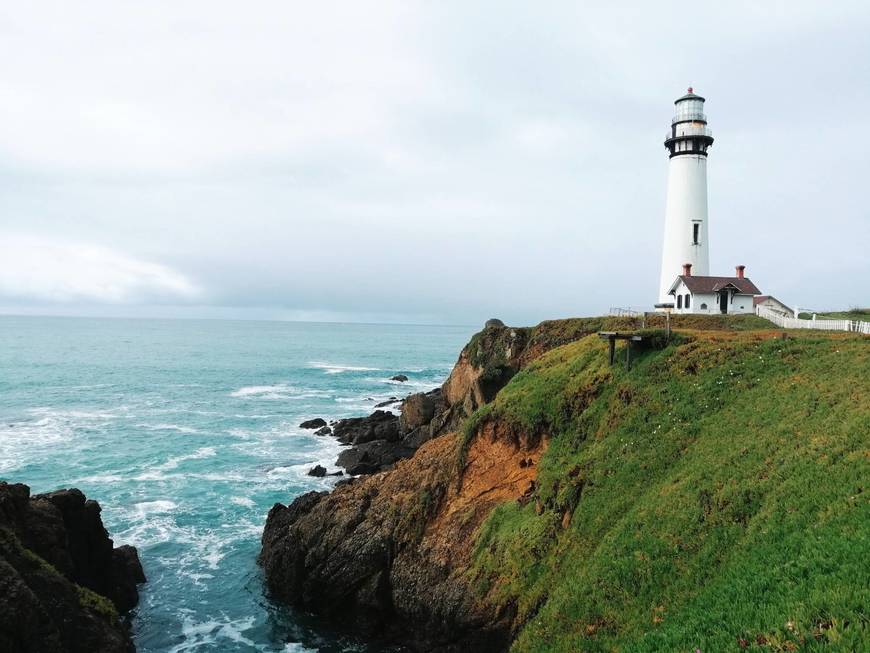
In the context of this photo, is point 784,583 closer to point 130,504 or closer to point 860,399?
point 860,399

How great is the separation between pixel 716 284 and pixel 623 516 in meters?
31.2

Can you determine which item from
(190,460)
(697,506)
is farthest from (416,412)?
(697,506)

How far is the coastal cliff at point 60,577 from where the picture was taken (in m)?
16.3

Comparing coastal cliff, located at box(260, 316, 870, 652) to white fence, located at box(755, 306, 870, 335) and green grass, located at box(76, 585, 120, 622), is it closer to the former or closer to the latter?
white fence, located at box(755, 306, 870, 335)

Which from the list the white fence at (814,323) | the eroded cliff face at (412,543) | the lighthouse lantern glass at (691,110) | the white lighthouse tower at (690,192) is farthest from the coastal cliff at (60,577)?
the lighthouse lantern glass at (691,110)

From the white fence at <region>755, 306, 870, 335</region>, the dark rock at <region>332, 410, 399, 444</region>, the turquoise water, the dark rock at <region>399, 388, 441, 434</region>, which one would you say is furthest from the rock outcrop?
the dark rock at <region>332, 410, 399, 444</region>

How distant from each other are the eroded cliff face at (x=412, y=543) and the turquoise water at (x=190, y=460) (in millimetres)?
1442

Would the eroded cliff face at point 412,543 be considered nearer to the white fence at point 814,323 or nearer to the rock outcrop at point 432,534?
the rock outcrop at point 432,534

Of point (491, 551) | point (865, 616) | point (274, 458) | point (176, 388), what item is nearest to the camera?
point (865, 616)

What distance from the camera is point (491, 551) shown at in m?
21.3

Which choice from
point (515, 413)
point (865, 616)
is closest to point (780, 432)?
point (865, 616)

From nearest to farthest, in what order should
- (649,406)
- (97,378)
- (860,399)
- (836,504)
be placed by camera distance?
(836,504)
(860,399)
(649,406)
(97,378)

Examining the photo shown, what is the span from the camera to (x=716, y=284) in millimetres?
44250

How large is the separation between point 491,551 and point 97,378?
9178cm
